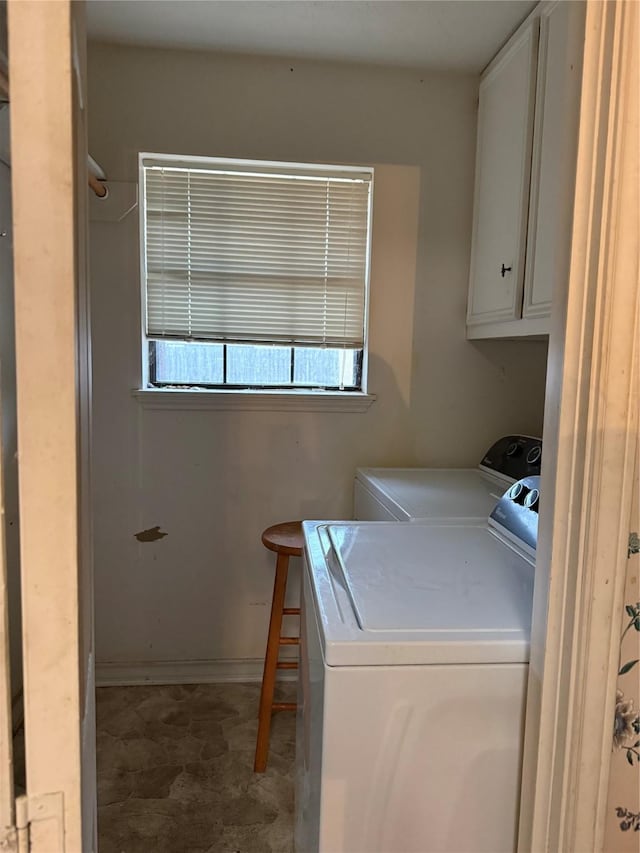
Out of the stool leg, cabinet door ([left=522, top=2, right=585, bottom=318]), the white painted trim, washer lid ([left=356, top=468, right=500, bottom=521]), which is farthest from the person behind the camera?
the stool leg

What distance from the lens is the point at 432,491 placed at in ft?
6.71

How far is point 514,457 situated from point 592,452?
4.77ft

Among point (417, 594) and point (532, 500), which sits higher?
point (532, 500)

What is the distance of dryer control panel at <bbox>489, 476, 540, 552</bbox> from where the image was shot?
1364 mm

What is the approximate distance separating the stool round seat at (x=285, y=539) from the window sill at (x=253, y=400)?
1.51 feet

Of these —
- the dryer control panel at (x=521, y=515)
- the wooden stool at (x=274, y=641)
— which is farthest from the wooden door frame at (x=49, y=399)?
the wooden stool at (x=274, y=641)

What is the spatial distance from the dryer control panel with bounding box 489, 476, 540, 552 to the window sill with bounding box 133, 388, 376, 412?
0.97 metres

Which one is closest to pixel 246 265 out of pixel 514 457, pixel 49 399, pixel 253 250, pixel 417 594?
pixel 253 250

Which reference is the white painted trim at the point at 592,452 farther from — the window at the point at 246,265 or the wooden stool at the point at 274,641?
the window at the point at 246,265

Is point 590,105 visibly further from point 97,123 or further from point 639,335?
point 97,123

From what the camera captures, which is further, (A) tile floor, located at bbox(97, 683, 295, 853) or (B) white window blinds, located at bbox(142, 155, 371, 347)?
A: (B) white window blinds, located at bbox(142, 155, 371, 347)

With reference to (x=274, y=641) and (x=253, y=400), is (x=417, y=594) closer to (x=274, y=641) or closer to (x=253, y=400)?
(x=274, y=641)

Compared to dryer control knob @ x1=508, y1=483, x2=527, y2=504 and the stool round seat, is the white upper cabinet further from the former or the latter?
the stool round seat

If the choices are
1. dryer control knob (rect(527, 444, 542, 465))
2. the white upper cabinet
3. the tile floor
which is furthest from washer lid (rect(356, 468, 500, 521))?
the tile floor
